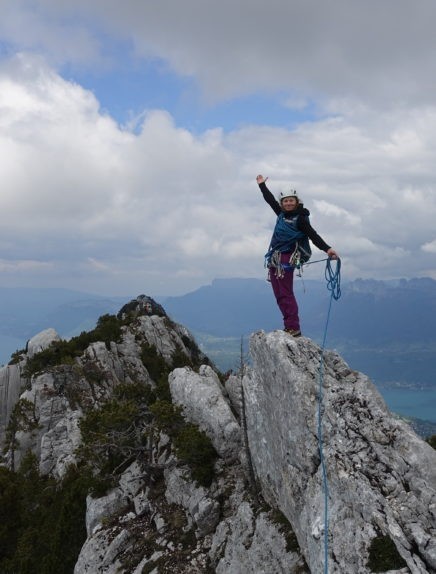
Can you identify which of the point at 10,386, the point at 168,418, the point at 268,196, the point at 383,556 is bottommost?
the point at 10,386

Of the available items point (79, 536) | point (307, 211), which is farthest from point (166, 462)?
point (307, 211)

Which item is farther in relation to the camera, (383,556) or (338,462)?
(338,462)

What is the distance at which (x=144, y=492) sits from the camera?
877 inches

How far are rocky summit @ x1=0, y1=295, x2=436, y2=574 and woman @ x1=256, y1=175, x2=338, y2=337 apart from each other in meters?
1.19

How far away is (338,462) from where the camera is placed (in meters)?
12.3

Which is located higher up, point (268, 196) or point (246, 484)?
point (268, 196)

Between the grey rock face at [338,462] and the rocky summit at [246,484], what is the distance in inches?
1.6

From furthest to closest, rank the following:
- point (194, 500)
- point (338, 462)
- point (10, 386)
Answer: point (10, 386), point (194, 500), point (338, 462)

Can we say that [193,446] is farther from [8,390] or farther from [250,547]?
[8,390]

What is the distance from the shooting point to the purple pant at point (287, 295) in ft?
54.2

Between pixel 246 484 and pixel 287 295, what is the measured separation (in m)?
8.86

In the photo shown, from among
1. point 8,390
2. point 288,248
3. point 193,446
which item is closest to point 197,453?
point 193,446

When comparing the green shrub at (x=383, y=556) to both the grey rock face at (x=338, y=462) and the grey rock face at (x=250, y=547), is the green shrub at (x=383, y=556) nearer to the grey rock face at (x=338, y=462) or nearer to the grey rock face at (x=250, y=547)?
the grey rock face at (x=338, y=462)

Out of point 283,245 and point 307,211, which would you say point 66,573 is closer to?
point 283,245
